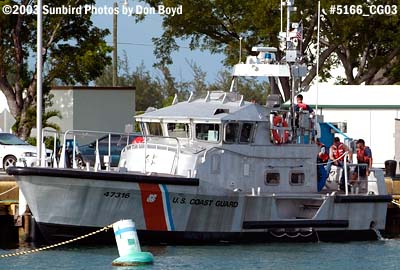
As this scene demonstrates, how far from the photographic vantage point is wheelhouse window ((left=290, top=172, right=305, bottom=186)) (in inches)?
1144

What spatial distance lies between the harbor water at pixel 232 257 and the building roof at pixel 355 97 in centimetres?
1582

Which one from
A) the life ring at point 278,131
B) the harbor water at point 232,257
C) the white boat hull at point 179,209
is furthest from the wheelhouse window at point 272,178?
the harbor water at point 232,257

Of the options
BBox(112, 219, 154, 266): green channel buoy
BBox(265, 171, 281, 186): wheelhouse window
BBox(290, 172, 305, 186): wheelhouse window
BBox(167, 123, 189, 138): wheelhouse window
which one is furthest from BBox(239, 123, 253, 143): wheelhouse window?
BBox(112, 219, 154, 266): green channel buoy

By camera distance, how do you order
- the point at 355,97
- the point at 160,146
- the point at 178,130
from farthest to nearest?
the point at 355,97 < the point at 178,130 < the point at 160,146

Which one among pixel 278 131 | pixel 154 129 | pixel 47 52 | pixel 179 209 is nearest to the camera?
pixel 179 209

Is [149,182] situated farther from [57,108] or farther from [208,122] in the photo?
[57,108]

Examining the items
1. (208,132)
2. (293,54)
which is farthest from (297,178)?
(293,54)

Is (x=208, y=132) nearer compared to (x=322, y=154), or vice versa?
(x=208, y=132)

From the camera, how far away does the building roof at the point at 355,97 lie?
45031 millimetres

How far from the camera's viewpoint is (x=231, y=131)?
92.7 feet

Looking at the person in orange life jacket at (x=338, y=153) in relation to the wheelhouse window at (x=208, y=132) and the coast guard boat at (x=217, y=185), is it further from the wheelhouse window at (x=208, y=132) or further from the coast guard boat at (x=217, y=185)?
the wheelhouse window at (x=208, y=132)

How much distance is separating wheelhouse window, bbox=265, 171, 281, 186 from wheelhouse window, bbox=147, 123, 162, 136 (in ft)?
8.53

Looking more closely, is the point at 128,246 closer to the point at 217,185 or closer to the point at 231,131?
the point at 217,185

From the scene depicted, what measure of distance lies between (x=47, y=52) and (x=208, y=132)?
23421 millimetres
